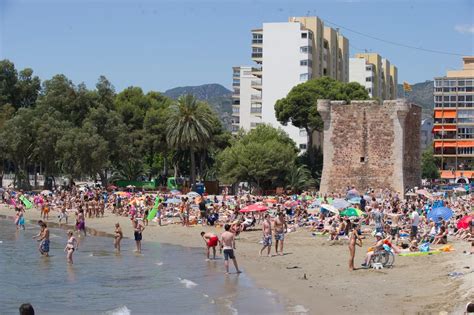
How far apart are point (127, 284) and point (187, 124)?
3660cm

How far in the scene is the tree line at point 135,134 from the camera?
54.6m

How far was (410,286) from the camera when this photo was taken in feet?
56.6

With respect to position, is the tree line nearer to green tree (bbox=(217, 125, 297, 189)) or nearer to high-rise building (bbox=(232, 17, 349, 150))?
green tree (bbox=(217, 125, 297, 189))

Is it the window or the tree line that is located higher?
the window

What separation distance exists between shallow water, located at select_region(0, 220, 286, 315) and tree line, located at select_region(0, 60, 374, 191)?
26.0 m

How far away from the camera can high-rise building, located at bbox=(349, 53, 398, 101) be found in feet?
327

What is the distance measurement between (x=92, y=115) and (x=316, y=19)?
94.4ft

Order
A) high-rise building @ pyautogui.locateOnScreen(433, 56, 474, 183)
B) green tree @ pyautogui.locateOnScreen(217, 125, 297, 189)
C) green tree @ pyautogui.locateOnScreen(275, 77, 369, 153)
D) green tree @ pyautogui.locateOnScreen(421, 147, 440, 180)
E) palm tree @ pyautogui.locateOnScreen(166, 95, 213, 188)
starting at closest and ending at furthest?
green tree @ pyautogui.locateOnScreen(217, 125, 297, 189) → palm tree @ pyautogui.locateOnScreen(166, 95, 213, 188) → green tree @ pyautogui.locateOnScreen(275, 77, 369, 153) → green tree @ pyautogui.locateOnScreen(421, 147, 440, 180) → high-rise building @ pyautogui.locateOnScreen(433, 56, 474, 183)

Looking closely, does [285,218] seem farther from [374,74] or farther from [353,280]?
[374,74]

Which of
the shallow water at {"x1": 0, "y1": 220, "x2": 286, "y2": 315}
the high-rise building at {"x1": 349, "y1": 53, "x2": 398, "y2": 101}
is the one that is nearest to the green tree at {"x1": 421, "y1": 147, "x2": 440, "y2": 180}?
the high-rise building at {"x1": 349, "y1": 53, "x2": 398, "y2": 101}

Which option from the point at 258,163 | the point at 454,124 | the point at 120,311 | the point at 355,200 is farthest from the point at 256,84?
the point at 120,311

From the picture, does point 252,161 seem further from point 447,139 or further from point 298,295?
point 447,139

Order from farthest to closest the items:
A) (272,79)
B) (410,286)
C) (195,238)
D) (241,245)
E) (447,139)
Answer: (447,139), (272,79), (195,238), (241,245), (410,286)

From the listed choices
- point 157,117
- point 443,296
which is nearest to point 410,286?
point 443,296
